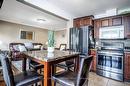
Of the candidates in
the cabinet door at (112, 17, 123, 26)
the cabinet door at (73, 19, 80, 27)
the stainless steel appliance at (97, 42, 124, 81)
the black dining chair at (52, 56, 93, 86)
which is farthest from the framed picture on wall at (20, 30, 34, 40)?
the black dining chair at (52, 56, 93, 86)

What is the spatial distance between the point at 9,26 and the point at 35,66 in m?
5.45

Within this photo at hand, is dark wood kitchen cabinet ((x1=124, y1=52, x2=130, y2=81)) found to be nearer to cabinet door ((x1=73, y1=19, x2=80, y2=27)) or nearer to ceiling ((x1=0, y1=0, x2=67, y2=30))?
cabinet door ((x1=73, y1=19, x2=80, y2=27))

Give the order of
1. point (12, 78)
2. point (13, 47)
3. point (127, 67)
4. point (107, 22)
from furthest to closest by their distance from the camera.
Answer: point (13, 47)
point (107, 22)
point (127, 67)
point (12, 78)

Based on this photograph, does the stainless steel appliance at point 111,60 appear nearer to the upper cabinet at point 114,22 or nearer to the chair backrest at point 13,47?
the upper cabinet at point 114,22

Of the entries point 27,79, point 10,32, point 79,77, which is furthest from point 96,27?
point 10,32

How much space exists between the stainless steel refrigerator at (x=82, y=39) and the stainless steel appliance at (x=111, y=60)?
0.49 metres

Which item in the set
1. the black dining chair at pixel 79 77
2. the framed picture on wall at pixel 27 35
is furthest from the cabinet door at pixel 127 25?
the framed picture on wall at pixel 27 35

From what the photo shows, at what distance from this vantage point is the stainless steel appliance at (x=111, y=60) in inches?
118

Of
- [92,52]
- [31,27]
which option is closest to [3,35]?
[31,27]

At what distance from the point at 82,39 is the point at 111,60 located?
4.50 ft

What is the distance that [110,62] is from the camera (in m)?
3.23

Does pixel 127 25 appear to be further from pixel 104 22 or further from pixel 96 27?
pixel 96 27

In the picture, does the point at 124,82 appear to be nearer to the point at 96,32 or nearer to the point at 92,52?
the point at 92,52

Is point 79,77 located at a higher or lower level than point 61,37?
lower
